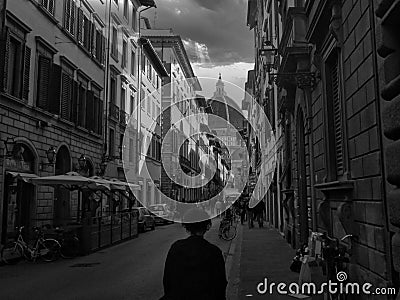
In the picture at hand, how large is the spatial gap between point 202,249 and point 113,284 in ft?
23.5

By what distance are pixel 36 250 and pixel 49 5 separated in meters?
10.8

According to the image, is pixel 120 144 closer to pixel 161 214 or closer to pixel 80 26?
pixel 161 214

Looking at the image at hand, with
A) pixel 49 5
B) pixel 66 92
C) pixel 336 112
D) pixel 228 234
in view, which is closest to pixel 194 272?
pixel 336 112

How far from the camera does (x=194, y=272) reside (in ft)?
12.6

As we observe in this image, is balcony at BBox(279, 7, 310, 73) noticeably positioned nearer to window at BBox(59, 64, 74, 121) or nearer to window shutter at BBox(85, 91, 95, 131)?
window at BBox(59, 64, 74, 121)

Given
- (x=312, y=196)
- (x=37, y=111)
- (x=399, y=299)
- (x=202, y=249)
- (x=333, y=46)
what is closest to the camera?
(x=202, y=249)

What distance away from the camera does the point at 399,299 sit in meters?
4.36

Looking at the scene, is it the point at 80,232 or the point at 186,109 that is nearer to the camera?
the point at 80,232

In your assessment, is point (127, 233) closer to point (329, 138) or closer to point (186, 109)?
point (329, 138)

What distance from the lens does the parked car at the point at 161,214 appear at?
112ft

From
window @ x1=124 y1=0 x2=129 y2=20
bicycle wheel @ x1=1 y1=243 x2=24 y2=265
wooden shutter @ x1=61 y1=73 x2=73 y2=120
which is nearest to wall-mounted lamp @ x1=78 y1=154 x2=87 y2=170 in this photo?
wooden shutter @ x1=61 y1=73 x2=73 y2=120

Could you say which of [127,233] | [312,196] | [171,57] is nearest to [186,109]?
[171,57]

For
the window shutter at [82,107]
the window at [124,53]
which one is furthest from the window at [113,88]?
the window shutter at [82,107]

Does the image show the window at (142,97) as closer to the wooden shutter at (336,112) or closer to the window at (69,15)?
the window at (69,15)
